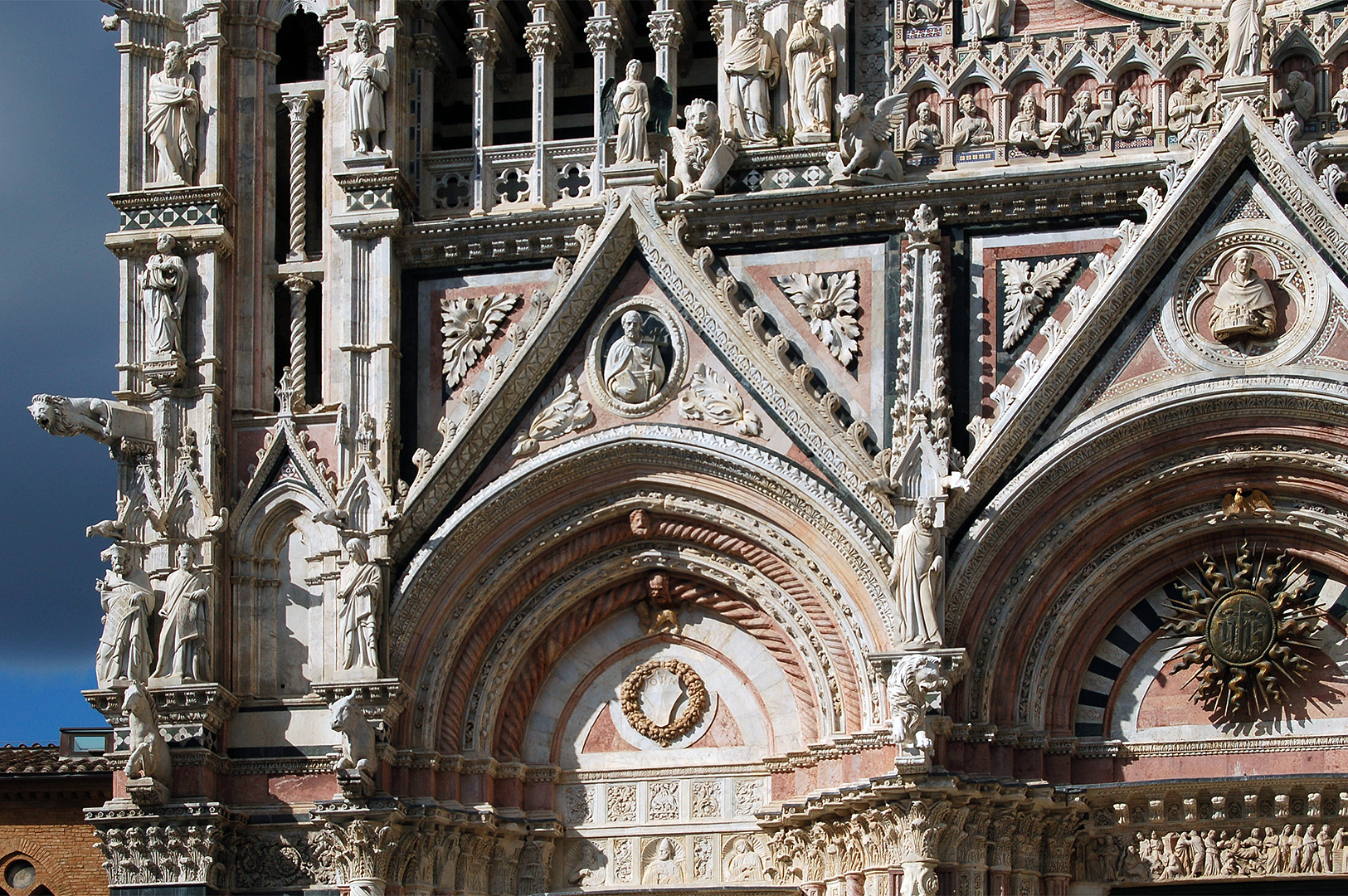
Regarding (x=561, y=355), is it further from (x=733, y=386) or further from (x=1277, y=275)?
(x=1277, y=275)

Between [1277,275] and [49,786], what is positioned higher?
[1277,275]

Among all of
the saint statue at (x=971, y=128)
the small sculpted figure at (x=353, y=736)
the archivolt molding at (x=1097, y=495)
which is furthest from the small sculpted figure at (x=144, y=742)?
the saint statue at (x=971, y=128)

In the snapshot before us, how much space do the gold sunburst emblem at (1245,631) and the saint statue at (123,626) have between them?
7966 mm

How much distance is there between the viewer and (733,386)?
781 inches

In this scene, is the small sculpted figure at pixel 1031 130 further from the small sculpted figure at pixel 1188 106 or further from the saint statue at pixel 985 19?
the small sculpted figure at pixel 1188 106

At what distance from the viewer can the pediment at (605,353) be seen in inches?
776

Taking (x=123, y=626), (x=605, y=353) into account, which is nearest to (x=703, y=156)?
(x=605, y=353)

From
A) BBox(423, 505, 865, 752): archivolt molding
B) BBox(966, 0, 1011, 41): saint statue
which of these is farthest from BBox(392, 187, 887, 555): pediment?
BBox(966, 0, 1011, 41): saint statue

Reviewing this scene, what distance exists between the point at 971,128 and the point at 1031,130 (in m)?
0.49

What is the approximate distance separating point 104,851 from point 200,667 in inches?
62.5

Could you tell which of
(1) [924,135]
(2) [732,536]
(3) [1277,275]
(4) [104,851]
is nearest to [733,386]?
(2) [732,536]

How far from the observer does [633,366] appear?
2000cm

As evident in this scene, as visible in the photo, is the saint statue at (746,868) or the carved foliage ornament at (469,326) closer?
the saint statue at (746,868)

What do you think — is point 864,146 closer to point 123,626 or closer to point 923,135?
point 923,135
